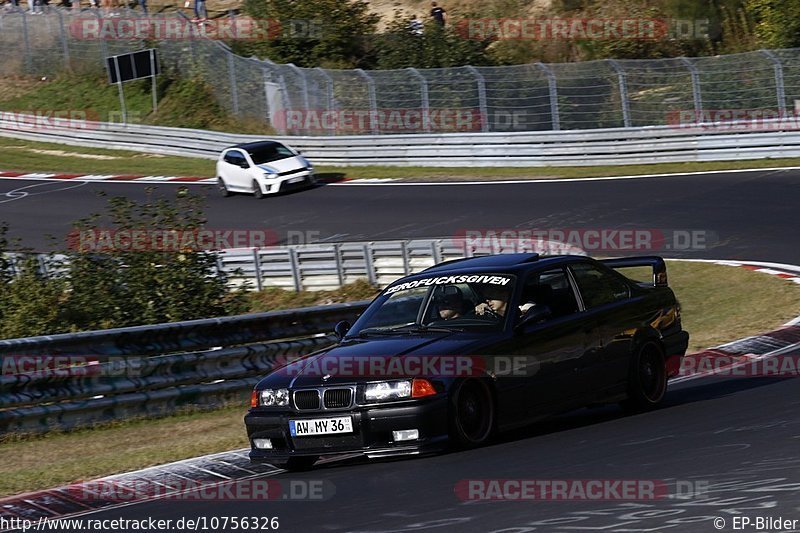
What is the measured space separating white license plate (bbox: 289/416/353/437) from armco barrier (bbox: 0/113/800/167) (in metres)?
22.4

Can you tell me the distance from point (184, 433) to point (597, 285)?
4032 millimetres

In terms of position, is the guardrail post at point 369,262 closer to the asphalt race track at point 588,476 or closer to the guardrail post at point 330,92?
the asphalt race track at point 588,476

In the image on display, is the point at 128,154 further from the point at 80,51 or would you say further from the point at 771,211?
the point at 771,211

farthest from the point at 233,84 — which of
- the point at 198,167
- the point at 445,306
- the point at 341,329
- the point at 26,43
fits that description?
the point at 445,306

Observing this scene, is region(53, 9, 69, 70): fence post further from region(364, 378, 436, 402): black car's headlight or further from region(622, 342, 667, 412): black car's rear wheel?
region(364, 378, 436, 402): black car's headlight

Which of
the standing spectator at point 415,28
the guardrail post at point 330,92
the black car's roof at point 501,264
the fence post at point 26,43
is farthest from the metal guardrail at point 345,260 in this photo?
the fence post at point 26,43

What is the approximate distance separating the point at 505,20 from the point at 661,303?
40.2 metres

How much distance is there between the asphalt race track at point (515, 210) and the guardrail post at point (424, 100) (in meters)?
4.23

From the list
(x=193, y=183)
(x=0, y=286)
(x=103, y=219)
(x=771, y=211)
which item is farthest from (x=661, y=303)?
(x=193, y=183)

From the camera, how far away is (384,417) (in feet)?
28.2

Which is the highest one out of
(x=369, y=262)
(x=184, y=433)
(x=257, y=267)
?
(x=184, y=433)

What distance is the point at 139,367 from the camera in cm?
1205

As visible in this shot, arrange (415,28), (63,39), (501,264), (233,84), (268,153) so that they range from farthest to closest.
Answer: (63,39)
(415,28)
(233,84)
(268,153)
(501,264)

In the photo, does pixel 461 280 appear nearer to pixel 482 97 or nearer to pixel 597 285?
pixel 597 285
